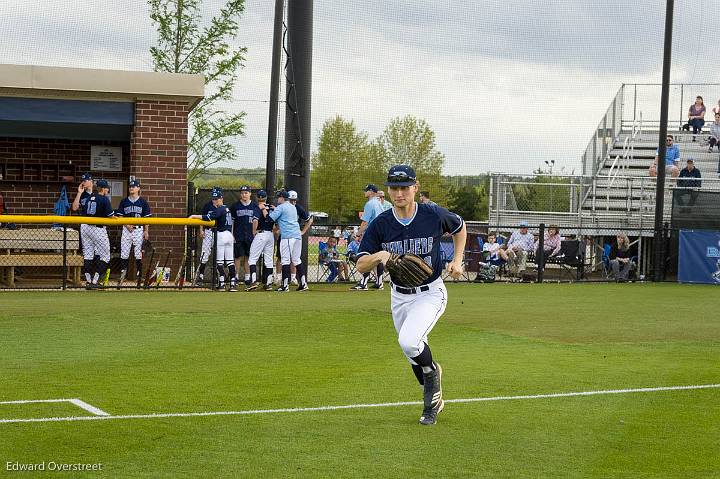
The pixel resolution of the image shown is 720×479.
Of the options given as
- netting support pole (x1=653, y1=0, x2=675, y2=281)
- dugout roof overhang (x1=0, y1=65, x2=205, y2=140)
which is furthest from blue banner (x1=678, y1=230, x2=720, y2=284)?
dugout roof overhang (x1=0, y1=65, x2=205, y2=140)

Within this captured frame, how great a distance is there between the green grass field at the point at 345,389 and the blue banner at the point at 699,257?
9.05 metres

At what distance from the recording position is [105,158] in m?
22.3

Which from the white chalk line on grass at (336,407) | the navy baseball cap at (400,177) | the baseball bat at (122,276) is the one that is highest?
the navy baseball cap at (400,177)

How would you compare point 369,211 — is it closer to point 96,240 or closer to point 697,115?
point 96,240

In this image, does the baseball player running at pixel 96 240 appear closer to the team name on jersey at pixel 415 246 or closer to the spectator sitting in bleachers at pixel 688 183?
the team name on jersey at pixel 415 246

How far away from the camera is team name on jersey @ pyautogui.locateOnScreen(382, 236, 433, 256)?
750 centimetres

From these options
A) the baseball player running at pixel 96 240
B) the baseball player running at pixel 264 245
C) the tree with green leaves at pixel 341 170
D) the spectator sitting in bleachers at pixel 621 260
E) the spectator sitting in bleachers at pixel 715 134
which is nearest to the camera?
the baseball player running at pixel 96 240

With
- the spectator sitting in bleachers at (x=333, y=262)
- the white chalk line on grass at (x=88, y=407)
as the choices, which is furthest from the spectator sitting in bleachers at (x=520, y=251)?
the white chalk line on grass at (x=88, y=407)

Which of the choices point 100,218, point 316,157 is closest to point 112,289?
point 100,218

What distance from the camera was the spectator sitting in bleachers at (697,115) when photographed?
109 feet

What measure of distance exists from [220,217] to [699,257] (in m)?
12.6

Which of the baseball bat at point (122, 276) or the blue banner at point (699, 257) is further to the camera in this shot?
the blue banner at point (699, 257)

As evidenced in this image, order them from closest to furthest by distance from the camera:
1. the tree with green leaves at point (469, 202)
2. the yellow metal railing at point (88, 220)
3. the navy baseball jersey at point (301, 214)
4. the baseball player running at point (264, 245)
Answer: the yellow metal railing at point (88, 220) → the baseball player running at point (264, 245) → the navy baseball jersey at point (301, 214) → the tree with green leaves at point (469, 202)

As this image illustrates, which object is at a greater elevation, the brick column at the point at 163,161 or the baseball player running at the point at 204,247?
the brick column at the point at 163,161
